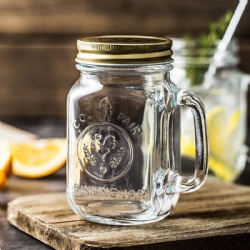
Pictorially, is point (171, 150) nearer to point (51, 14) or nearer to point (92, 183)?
point (92, 183)

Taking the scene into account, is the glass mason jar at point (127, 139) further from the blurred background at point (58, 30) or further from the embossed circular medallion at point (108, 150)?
the blurred background at point (58, 30)

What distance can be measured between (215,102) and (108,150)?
46 cm

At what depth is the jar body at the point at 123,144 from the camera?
110cm

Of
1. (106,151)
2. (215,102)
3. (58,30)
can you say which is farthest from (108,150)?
(58,30)

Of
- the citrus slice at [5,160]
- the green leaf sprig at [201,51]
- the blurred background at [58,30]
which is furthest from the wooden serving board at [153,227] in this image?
Result: the blurred background at [58,30]

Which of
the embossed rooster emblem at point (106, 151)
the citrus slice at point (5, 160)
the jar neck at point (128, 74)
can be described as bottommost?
the citrus slice at point (5, 160)

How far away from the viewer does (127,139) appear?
3.65 feet

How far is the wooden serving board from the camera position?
1.05 metres

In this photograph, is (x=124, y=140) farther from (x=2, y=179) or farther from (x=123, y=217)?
(x=2, y=179)

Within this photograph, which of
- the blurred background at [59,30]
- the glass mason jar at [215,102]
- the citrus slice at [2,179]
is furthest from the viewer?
the blurred background at [59,30]

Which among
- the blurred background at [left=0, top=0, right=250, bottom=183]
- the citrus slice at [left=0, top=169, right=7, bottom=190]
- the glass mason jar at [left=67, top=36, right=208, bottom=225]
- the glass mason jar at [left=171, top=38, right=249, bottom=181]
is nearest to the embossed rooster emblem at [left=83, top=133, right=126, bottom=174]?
the glass mason jar at [left=67, top=36, right=208, bottom=225]

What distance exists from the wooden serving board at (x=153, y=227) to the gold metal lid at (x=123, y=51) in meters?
0.21

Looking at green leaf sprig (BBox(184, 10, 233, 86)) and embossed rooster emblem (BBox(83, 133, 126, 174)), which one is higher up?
green leaf sprig (BBox(184, 10, 233, 86))

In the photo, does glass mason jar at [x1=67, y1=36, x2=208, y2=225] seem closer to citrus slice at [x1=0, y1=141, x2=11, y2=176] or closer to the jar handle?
the jar handle
